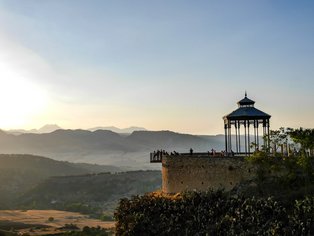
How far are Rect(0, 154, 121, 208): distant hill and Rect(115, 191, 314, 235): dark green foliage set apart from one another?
74.5 metres

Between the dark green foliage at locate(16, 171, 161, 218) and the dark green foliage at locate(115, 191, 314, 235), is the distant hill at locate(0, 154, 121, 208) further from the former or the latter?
the dark green foliage at locate(115, 191, 314, 235)

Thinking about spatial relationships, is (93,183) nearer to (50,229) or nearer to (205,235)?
(50,229)

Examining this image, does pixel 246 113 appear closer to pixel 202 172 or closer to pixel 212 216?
pixel 202 172

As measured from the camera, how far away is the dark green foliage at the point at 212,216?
24.3 meters

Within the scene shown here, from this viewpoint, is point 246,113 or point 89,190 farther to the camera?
point 89,190

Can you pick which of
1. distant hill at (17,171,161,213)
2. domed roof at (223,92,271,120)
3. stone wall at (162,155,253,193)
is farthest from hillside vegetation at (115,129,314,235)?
distant hill at (17,171,161,213)

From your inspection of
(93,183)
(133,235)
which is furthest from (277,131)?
(93,183)

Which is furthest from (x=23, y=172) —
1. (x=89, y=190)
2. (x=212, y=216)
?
(x=212, y=216)

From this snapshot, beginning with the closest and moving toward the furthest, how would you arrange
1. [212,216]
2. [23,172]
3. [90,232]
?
[212,216]
[90,232]
[23,172]

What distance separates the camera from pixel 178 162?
3441 cm

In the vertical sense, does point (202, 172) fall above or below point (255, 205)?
above

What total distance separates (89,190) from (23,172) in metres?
34.4

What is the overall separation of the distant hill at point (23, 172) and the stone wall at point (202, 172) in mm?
72823

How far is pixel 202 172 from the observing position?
3253 cm
